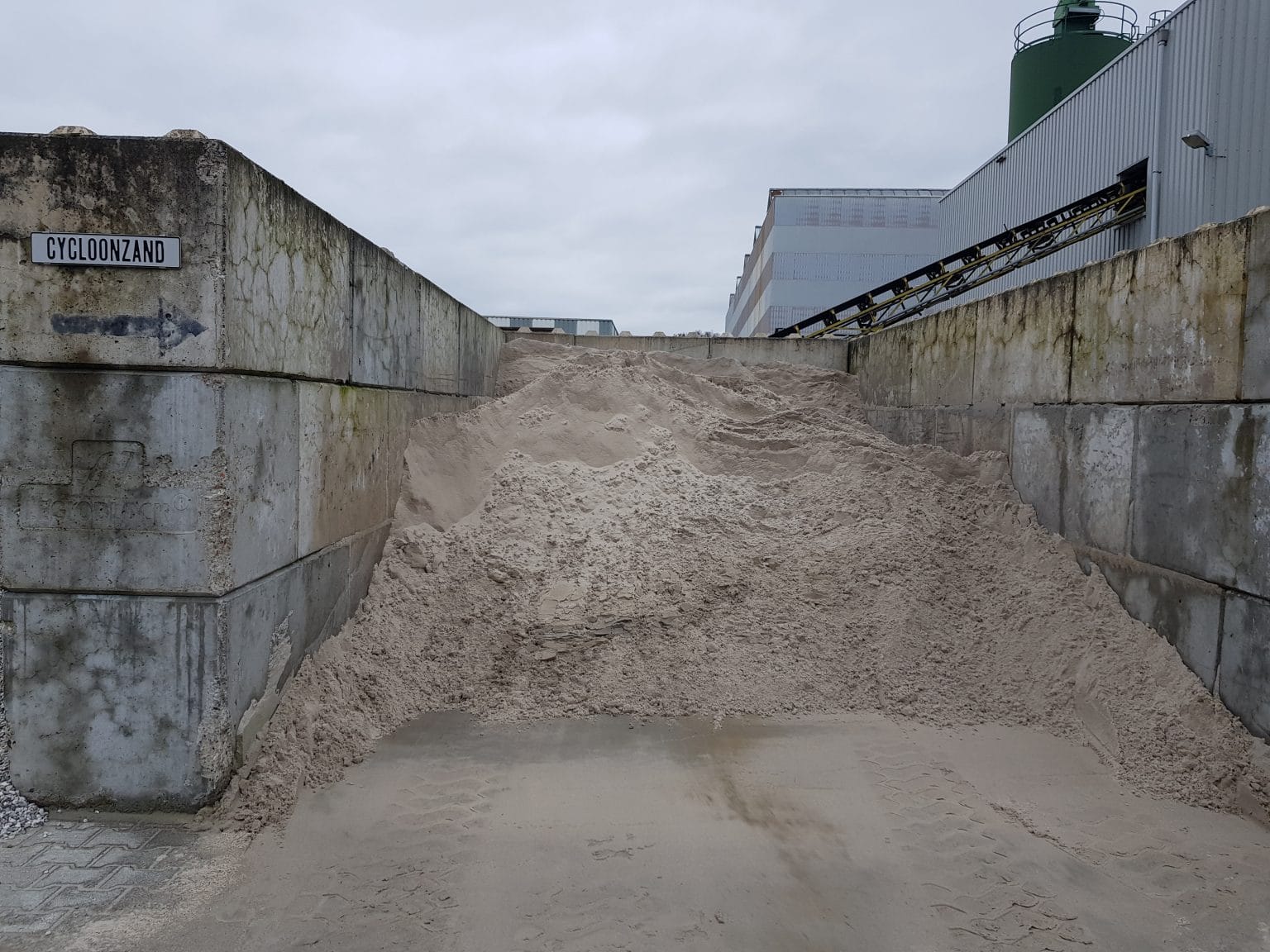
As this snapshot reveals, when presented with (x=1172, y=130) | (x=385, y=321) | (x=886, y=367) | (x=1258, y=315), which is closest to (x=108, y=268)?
(x=385, y=321)

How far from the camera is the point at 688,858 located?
3.19 meters

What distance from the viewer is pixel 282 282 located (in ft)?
12.8

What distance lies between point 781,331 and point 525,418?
9556mm

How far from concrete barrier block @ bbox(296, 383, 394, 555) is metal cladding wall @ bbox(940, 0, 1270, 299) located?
969cm

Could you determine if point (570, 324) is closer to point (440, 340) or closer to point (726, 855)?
point (440, 340)

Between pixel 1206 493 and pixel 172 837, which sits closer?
pixel 172 837

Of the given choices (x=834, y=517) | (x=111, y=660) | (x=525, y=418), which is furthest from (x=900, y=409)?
(x=111, y=660)

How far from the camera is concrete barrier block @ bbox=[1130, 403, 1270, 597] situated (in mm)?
3727

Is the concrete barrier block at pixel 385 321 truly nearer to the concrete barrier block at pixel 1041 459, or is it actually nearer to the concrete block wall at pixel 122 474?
the concrete block wall at pixel 122 474

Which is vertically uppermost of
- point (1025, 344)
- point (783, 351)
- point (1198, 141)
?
point (1198, 141)

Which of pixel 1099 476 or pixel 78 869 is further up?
pixel 1099 476

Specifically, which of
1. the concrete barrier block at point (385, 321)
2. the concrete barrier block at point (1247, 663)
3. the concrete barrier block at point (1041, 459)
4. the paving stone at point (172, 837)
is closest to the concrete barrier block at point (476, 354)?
the concrete barrier block at point (385, 321)

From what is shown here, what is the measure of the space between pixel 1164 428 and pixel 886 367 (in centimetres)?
480

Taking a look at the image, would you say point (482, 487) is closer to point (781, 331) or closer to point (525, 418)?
point (525, 418)
